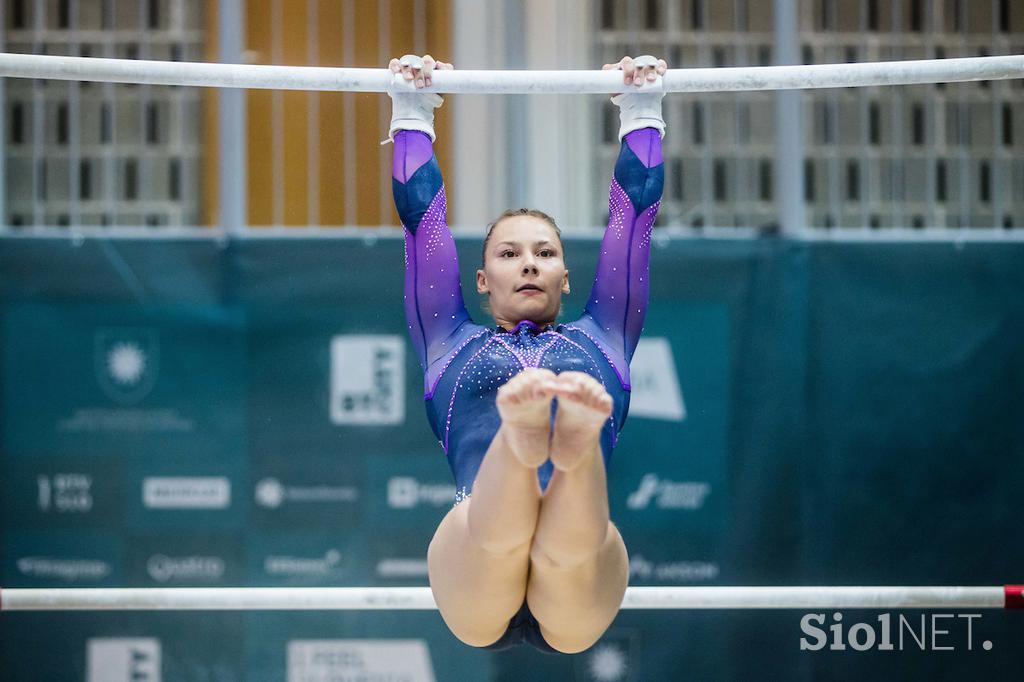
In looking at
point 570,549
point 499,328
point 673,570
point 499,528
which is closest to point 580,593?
point 570,549

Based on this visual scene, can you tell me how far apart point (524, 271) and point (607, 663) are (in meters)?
2.11

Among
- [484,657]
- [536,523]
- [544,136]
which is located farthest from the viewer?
[544,136]

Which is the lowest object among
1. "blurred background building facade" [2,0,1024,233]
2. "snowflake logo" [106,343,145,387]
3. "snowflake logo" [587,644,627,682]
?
"snowflake logo" [587,644,627,682]

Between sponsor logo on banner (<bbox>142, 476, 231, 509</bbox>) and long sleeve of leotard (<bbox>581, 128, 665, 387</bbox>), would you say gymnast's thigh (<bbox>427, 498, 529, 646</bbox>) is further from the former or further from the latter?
sponsor logo on banner (<bbox>142, 476, 231, 509</bbox>)

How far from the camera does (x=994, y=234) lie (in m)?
4.37

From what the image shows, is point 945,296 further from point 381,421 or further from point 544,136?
point 381,421

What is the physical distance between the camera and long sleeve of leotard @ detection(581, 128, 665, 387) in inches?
110

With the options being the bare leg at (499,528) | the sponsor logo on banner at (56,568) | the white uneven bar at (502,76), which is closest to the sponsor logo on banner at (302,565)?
the sponsor logo on banner at (56,568)

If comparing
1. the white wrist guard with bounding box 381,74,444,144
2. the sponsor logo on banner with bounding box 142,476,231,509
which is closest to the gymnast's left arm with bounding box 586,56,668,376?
the white wrist guard with bounding box 381,74,444,144

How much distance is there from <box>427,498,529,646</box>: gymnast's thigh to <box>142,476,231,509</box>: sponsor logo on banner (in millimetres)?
1961

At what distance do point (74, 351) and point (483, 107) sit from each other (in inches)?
77.7

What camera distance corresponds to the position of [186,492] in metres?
4.23

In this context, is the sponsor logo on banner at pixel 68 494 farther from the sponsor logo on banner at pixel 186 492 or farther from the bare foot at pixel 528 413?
the bare foot at pixel 528 413

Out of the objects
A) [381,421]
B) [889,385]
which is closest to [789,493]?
[889,385]
